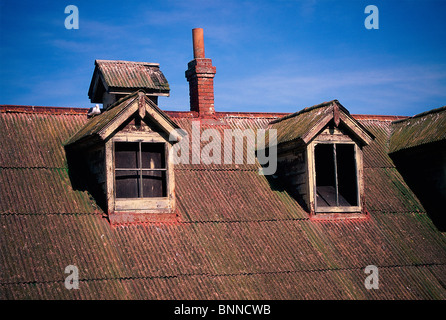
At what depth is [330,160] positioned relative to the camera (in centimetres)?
1517

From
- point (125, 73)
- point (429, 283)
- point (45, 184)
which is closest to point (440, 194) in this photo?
point (429, 283)

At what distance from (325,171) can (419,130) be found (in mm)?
2930

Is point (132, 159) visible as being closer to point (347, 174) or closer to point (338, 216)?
point (338, 216)

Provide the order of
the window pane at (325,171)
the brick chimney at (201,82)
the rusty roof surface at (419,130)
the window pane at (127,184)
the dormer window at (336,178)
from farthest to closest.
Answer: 1. the brick chimney at (201,82)
2. the rusty roof surface at (419,130)
3. the window pane at (325,171)
4. the dormer window at (336,178)
5. the window pane at (127,184)

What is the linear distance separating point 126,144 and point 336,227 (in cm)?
497

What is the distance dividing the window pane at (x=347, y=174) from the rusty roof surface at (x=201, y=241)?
48cm

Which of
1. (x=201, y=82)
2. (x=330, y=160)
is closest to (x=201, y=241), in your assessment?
(x=330, y=160)

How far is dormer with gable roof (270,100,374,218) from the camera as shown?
13.7 metres

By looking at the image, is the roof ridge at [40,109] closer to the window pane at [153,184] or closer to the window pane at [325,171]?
the window pane at [153,184]

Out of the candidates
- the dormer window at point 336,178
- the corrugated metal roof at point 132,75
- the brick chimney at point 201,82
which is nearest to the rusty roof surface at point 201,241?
the dormer window at point 336,178

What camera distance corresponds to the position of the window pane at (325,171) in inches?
574

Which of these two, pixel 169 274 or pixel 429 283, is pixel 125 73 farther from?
pixel 429 283

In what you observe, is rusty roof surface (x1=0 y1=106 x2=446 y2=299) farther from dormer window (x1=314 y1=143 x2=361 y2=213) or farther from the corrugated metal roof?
the corrugated metal roof

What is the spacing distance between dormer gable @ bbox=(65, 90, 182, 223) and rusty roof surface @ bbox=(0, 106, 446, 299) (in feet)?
1.15
